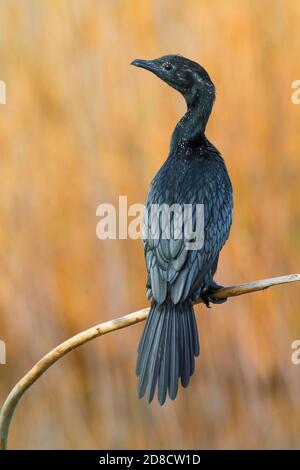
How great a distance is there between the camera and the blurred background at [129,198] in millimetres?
3844

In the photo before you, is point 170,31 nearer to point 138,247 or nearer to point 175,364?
point 138,247

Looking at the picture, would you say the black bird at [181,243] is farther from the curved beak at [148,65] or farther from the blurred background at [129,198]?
the blurred background at [129,198]

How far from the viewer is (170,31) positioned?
152 inches

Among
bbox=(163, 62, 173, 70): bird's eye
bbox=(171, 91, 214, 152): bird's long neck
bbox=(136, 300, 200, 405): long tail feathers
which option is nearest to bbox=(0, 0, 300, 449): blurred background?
bbox=(171, 91, 214, 152): bird's long neck


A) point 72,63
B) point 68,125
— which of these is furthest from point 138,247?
point 72,63

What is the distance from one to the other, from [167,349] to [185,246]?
344 millimetres

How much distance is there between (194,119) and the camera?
2.84 m

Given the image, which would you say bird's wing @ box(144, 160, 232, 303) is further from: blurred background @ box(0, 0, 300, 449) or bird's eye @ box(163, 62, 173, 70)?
blurred background @ box(0, 0, 300, 449)

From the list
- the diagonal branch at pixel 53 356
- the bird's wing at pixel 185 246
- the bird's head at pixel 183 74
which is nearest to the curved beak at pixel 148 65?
the bird's head at pixel 183 74

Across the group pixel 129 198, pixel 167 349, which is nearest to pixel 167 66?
pixel 167 349

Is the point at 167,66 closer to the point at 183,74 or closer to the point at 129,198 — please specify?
the point at 183,74

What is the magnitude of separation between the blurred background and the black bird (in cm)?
99

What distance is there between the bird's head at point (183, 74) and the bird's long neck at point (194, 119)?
0.04ft

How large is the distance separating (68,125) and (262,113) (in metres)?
0.95
